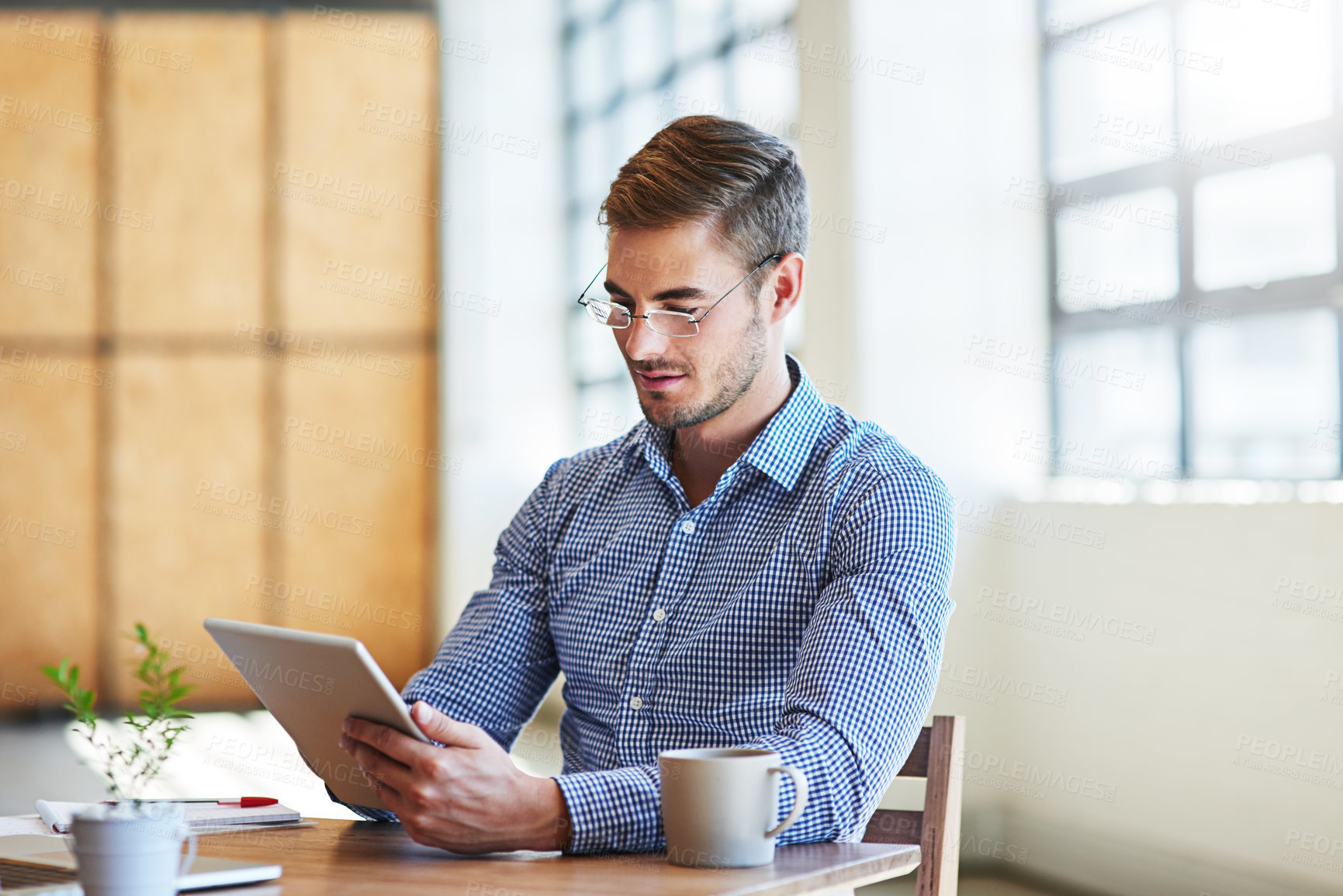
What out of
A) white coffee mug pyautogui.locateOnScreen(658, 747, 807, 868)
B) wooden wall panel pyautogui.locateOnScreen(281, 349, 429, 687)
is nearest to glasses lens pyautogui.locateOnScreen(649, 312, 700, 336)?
white coffee mug pyautogui.locateOnScreen(658, 747, 807, 868)

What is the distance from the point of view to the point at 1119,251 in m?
3.47

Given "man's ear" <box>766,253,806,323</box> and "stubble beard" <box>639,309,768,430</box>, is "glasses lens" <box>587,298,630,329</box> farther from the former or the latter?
"man's ear" <box>766,253,806,323</box>

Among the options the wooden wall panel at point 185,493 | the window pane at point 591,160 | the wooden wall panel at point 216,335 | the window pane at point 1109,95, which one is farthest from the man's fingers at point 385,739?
the wooden wall panel at point 185,493

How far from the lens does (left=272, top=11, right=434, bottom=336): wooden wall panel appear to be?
7.23m

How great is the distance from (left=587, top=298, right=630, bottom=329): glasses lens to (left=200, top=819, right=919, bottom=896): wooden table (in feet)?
2.33

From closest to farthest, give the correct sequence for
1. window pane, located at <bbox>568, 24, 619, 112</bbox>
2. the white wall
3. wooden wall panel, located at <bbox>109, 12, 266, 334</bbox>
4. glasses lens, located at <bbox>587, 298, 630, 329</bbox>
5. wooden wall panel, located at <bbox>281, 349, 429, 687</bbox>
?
glasses lens, located at <bbox>587, 298, 630, 329</bbox> → window pane, located at <bbox>568, 24, 619, 112</bbox> → the white wall → wooden wall panel, located at <bbox>109, 12, 266, 334</bbox> → wooden wall panel, located at <bbox>281, 349, 429, 687</bbox>

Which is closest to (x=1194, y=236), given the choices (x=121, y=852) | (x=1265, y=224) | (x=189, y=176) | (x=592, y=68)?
(x=1265, y=224)

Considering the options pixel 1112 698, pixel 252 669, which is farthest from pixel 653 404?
pixel 1112 698

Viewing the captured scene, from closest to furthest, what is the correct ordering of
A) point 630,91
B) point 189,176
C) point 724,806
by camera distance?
point 724,806 → point 630,91 → point 189,176

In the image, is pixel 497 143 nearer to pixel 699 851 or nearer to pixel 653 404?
pixel 653 404

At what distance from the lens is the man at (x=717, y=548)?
133 cm

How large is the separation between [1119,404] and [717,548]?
2.18 metres

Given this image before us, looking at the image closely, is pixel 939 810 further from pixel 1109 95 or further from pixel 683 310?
pixel 1109 95

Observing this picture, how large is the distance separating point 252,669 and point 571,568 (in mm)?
549
